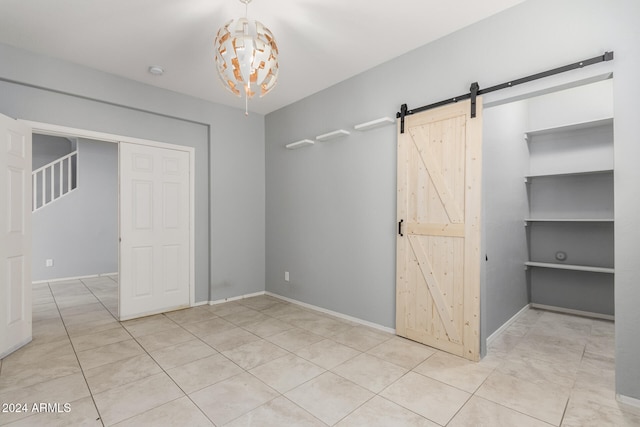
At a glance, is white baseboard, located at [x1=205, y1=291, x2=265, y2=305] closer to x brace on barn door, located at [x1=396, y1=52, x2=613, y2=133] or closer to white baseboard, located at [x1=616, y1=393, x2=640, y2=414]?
x brace on barn door, located at [x1=396, y1=52, x2=613, y2=133]

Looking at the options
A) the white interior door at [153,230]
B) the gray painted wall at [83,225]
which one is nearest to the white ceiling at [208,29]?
the white interior door at [153,230]

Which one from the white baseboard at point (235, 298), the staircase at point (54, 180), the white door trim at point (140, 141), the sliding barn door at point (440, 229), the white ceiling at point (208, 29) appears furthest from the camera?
the staircase at point (54, 180)

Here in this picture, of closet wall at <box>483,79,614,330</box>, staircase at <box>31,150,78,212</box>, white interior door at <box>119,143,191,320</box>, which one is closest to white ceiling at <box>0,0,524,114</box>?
white interior door at <box>119,143,191,320</box>

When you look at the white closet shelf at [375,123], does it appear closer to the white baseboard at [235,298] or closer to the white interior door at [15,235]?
the white baseboard at [235,298]

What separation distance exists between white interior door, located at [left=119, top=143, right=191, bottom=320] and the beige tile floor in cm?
45

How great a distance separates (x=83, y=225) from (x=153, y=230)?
382 centimetres

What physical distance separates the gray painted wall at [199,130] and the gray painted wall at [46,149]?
18.3ft

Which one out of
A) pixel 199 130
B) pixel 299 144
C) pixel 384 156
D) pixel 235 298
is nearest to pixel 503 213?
pixel 384 156

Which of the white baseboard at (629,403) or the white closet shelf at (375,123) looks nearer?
the white baseboard at (629,403)

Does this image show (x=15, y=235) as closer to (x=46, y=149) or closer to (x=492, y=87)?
(x=492, y=87)

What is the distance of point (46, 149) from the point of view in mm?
7617

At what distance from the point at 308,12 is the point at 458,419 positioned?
3.22 metres

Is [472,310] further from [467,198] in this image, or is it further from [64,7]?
[64,7]

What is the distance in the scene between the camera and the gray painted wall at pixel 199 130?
128 inches
